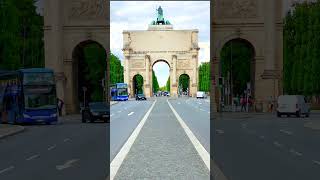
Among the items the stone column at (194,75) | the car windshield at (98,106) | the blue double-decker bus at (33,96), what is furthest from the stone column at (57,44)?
the stone column at (194,75)

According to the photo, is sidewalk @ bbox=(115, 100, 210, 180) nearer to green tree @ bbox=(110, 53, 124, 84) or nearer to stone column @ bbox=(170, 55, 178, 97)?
green tree @ bbox=(110, 53, 124, 84)

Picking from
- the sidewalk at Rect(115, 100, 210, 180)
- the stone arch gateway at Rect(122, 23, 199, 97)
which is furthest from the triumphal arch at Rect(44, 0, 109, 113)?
the stone arch gateway at Rect(122, 23, 199, 97)

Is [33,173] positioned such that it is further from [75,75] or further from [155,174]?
[75,75]

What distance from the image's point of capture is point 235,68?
8469 cm

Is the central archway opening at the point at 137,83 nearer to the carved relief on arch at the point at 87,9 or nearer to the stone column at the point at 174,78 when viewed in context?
the stone column at the point at 174,78

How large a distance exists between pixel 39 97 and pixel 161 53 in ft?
422

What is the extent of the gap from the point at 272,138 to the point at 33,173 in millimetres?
13765

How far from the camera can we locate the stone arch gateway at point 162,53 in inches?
6570

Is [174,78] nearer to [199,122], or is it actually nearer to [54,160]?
[199,122]

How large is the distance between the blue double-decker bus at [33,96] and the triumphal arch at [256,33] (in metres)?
16.8

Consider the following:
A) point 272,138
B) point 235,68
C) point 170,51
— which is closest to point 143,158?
point 272,138

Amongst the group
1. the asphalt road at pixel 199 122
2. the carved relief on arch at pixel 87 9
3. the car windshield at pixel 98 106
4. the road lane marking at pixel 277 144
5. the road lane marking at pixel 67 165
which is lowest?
the asphalt road at pixel 199 122

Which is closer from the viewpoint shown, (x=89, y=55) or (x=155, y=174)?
(x=155, y=174)

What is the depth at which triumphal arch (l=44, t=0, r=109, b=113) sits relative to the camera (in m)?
53.8
